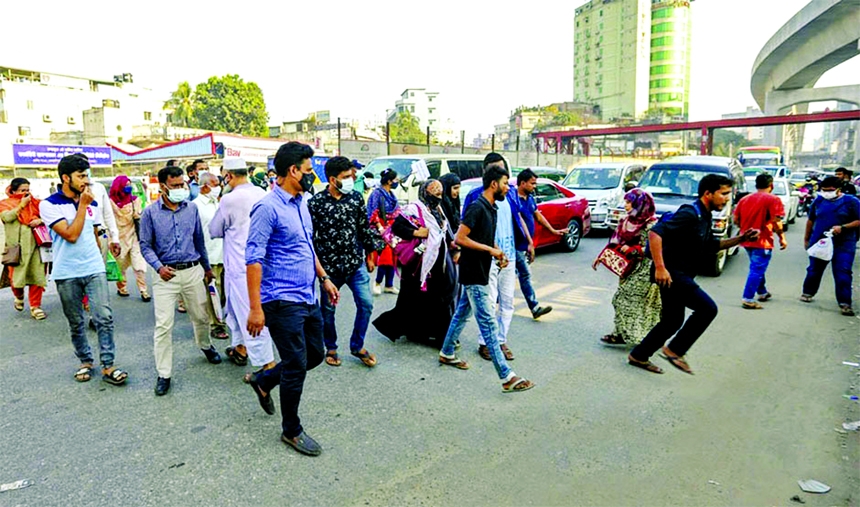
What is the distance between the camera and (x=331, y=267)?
456 centimetres

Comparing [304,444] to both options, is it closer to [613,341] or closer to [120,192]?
[613,341]

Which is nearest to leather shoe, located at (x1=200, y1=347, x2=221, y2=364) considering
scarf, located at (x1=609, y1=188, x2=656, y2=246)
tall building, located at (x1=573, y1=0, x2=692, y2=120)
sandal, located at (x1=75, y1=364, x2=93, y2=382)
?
sandal, located at (x1=75, y1=364, x2=93, y2=382)

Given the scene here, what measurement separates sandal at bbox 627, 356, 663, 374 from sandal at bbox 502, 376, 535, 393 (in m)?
1.16

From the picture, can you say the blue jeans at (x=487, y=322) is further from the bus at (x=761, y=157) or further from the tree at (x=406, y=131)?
the tree at (x=406, y=131)

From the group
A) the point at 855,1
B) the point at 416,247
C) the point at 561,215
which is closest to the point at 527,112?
the point at 855,1

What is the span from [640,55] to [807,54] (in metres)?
72.8

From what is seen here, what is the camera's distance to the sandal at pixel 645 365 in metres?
4.73

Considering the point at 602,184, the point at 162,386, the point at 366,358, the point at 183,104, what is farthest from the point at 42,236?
the point at 183,104

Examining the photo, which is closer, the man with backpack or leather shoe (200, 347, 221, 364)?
the man with backpack

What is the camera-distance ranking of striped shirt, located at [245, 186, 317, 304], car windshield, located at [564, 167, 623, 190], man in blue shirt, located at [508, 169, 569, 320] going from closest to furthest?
striped shirt, located at [245, 186, 317, 304]
man in blue shirt, located at [508, 169, 569, 320]
car windshield, located at [564, 167, 623, 190]

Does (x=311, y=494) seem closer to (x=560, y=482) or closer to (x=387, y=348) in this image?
(x=560, y=482)

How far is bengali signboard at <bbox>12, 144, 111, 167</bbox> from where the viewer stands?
26.1 meters

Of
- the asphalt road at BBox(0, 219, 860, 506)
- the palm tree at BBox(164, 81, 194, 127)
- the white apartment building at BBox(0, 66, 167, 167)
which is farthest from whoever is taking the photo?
the palm tree at BBox(164, 81, 194, 127)

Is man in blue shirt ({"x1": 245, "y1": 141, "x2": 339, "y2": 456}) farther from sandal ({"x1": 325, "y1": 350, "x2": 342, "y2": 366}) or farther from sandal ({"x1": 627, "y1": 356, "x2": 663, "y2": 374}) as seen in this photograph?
sandal ({"x1": 627, "y1": 356, "x2": 663, "y2": 374})
